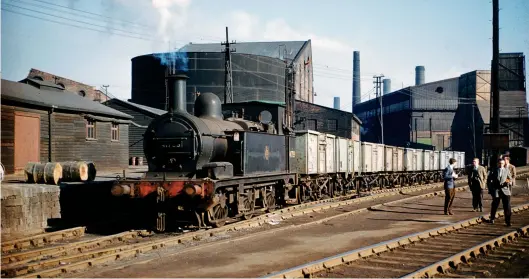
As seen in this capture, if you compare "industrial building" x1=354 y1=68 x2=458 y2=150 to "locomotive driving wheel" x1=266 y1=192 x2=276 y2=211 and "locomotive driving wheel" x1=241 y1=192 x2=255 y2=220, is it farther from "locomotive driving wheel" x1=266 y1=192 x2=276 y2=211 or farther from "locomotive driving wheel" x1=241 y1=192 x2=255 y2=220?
"locomotive driving wheel" x1=241 y1=192 x2=255 y2=220

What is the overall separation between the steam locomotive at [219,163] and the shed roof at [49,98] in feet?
32.1

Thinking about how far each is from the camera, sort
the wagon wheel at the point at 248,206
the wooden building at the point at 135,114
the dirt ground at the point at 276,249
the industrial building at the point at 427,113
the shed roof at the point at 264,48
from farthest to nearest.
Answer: the industrial building at the point at 427,113 < the shed roof at the point at 264,48 < the wooden building at the point at 135,114 < the wagon wheel at the point at 248,206 < the dirt ground at the point at 276,249

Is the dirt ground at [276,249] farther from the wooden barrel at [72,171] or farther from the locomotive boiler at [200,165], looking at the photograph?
the wooden barrel at [72,171]

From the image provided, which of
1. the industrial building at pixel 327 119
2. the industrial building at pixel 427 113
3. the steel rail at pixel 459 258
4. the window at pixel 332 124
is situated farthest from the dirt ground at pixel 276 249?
the industrial building at pixel 427 113

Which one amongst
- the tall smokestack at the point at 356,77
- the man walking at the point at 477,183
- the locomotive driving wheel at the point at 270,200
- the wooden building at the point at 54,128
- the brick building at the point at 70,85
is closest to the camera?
the locomotive driving wheel at the point at 270,200

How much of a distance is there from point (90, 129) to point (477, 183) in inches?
706

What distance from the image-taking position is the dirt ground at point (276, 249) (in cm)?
704

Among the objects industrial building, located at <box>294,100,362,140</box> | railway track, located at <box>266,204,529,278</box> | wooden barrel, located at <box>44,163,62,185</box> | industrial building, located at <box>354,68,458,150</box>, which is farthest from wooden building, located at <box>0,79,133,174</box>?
industrial building, located at <box>354,68,458,150</box>

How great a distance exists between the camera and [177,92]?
1136 cm

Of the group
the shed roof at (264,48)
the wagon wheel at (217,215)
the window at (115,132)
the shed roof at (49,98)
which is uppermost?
the shed roof at (264,48)

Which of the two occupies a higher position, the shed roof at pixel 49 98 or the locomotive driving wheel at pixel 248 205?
the shed roof at pixel 49 98

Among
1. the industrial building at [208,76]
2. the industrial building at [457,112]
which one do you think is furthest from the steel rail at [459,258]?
the industrial building at [457,112]

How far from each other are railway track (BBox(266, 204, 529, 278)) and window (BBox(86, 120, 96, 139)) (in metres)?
18.2

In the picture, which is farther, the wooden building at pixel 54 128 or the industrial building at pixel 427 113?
the industrial building at pixel 427 113
